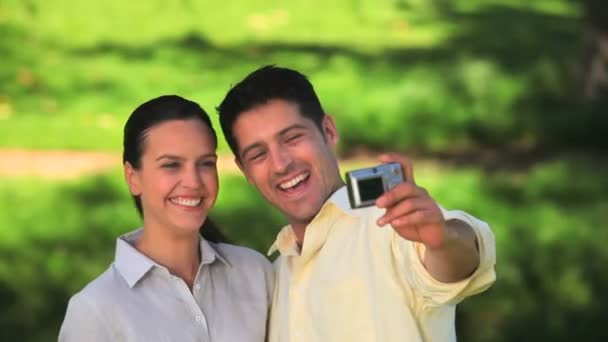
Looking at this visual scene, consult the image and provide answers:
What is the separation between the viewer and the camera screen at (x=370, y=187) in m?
1.87

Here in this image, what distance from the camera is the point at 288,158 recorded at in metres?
2.37

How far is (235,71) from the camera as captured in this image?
28.7ft

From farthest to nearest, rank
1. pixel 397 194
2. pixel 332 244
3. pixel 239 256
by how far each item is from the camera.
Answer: pixel 239 256, pixel 332 244, pixel 397 194

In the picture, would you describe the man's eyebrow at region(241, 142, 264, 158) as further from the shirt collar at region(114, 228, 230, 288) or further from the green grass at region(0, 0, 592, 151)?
the green grass at region(0, 0, 592, 151)

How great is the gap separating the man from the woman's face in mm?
77

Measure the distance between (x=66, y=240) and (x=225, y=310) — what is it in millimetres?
3082

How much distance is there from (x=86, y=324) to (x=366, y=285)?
1.75ft

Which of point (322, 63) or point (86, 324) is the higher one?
point (86, 324)

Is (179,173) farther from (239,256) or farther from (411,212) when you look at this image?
(411,212)

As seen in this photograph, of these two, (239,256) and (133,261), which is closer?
(133,261)

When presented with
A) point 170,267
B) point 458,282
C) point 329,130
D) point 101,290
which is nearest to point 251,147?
point 329,130

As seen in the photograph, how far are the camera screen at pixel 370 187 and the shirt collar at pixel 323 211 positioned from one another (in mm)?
401

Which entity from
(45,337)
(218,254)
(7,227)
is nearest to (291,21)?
(7,227)

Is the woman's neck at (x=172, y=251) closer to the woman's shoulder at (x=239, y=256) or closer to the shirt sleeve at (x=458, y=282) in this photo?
the woman's shoulder at (x=239, y=256)
